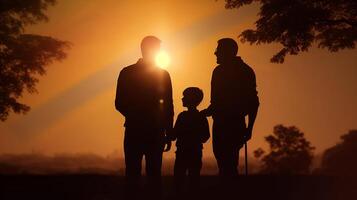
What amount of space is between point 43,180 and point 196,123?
4792 millimetres

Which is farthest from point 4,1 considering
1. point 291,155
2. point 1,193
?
point 291,155

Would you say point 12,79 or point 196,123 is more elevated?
point 12,79

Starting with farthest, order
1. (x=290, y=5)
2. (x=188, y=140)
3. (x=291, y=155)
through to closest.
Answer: (x=291, y=155) → (x=290, y=5) → (x=188, y=140)

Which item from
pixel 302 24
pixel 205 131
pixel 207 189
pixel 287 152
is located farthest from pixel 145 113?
pixel 287 152

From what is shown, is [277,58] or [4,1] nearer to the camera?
[277,58]

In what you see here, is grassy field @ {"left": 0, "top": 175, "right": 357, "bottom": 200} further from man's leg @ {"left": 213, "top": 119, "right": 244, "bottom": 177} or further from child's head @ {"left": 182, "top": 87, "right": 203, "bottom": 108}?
child's head @ {"left": 182, "top": 87, "right": 203, "bottom": 108}

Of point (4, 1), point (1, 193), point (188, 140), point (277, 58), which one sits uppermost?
point (4, 1)

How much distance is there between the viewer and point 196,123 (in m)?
6.98

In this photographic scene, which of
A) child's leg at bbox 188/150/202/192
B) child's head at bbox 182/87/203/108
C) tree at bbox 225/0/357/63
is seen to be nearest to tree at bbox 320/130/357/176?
tree at bbox 225/0/357/63

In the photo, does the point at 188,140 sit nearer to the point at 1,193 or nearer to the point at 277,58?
the point at 1,193

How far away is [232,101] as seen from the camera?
21.9 feet

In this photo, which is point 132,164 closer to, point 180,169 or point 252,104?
point 180,169

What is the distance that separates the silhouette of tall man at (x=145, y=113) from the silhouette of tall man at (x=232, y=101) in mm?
806

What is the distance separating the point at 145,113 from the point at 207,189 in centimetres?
148
